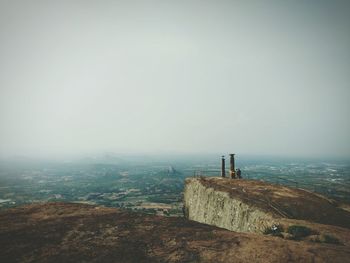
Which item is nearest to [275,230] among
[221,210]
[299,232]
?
[299,232]

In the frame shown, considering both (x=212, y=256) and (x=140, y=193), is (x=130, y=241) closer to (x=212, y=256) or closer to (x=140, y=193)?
(x=212, y=256)

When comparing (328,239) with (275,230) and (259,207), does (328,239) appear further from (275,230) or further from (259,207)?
(259,207)

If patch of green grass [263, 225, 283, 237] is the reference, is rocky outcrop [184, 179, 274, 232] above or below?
below

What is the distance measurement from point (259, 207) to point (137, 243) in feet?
37.7

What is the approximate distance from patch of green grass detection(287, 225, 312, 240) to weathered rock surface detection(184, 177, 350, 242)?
399 mm

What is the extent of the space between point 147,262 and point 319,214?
13.5m

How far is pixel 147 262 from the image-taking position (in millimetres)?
5977

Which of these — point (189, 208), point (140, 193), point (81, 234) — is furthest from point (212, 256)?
point (140, 193)

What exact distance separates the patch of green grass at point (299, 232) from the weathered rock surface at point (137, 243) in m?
2.65

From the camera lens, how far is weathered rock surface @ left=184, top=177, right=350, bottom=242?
14.5m

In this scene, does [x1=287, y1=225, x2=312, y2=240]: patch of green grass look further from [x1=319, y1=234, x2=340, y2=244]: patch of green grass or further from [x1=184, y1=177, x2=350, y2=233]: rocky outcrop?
[x1=184, y1=177, x2=350, y2=233]: rocky outcrop

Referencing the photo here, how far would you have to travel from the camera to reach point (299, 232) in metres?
10.1

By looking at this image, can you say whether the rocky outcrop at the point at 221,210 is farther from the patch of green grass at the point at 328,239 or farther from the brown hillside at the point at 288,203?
the patch of green grass at the point at 328,239

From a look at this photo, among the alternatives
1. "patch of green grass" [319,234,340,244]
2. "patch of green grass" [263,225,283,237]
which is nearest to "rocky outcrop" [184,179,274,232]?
"patch of green grass" [263,225,283,237]
